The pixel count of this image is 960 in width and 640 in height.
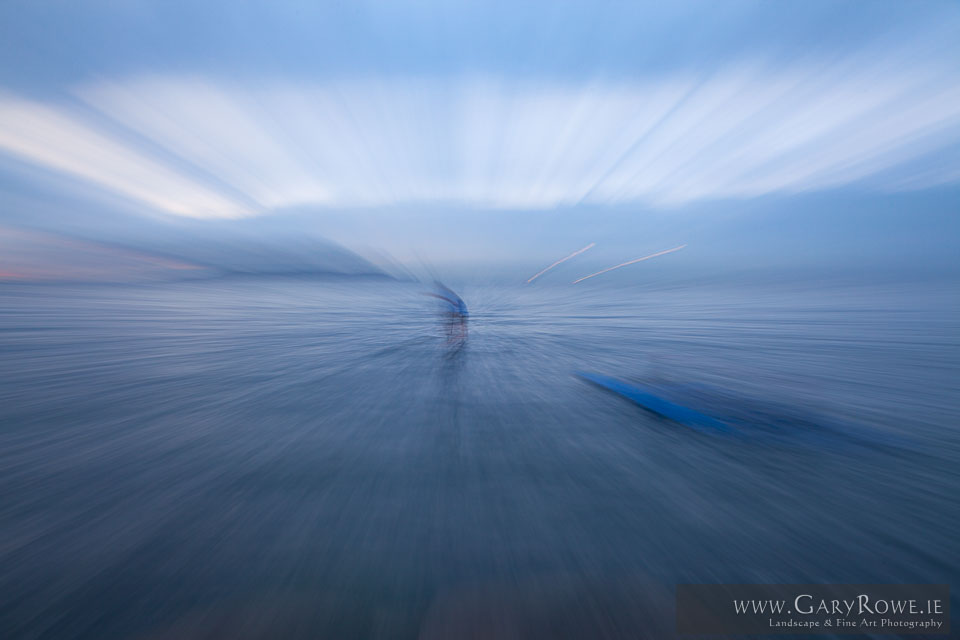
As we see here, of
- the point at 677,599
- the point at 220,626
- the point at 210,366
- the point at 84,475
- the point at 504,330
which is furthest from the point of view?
the point at 504,330

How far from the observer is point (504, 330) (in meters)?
14.1

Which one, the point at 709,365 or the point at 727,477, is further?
the point at 709,365

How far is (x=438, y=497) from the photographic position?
3098mm

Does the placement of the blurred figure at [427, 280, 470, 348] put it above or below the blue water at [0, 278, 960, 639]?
above

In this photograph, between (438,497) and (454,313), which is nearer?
(438,497)

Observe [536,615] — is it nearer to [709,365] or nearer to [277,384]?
[277,384]

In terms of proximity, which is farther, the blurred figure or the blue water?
the blurred figure

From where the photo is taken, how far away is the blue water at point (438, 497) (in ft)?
6.75

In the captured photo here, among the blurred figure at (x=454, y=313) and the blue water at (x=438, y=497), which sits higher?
the blurred figure at (x=454, y=313)

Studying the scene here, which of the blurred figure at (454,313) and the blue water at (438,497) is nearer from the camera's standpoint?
the blue water at (438,497)

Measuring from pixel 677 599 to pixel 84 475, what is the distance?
463 centimetres

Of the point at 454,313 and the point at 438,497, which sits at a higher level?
the point at 454,313

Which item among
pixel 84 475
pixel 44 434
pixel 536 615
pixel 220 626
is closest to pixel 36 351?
pixel 44 434

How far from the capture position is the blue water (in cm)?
206
